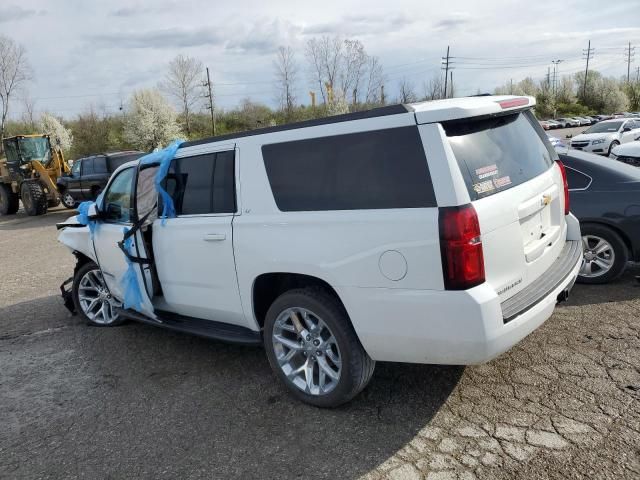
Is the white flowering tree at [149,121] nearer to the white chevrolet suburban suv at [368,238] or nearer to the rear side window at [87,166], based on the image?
the rear side window at [87,166]

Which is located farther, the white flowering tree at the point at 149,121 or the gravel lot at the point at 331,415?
the white flowering tree at the point at 149,121

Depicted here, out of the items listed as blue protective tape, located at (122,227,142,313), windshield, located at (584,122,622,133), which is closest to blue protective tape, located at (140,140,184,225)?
blue protective tape, located at (122,227,142,313)

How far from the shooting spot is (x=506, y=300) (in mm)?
3004

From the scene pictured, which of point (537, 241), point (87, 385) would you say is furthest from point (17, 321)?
point (537, 241)

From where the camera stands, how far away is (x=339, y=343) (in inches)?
127

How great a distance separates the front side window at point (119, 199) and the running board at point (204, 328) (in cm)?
93

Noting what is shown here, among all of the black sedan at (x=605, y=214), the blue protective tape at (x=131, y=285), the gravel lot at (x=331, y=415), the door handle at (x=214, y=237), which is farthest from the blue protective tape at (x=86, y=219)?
the black sedan at (x=605, y=214)

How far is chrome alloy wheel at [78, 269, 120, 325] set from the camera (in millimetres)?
5438

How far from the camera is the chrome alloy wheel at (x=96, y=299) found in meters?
5.44

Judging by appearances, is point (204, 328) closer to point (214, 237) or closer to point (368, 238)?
point (214, 237)

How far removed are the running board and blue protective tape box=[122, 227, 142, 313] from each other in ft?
0.44

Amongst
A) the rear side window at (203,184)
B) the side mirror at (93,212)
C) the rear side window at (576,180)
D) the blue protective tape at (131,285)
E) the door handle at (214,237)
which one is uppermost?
the rear side window at (203,184)

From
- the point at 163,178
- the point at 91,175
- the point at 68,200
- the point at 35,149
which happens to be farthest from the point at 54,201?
the point at 163,178

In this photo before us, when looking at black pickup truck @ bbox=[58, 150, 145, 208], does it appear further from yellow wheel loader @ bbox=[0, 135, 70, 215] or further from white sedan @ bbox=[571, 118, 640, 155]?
Result: white sedan @ bbox=[571, 118, 640, 155]
